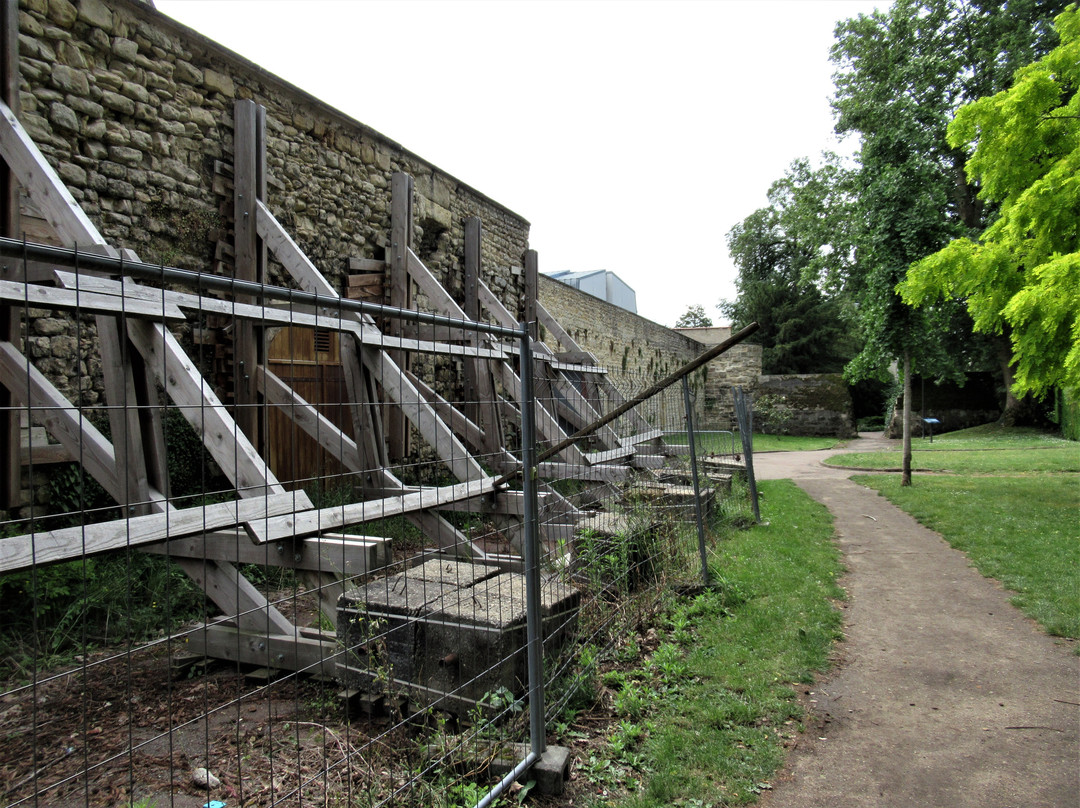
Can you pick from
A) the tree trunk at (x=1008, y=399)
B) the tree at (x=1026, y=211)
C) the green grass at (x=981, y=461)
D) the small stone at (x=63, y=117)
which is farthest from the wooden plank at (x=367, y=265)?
the tree trunk at (x=1008, y=399)

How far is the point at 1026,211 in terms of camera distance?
6711 mm

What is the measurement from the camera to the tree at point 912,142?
9.21m

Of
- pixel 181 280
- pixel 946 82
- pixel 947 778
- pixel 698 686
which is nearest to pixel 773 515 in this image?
pixel 698 686

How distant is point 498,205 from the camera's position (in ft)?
32.0

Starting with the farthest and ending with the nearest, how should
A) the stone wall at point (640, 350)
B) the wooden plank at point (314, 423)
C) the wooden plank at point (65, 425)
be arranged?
the stone wall at point (640, 350), the wooden plank at point (314, 423), the wooden plank at point (65, 425)

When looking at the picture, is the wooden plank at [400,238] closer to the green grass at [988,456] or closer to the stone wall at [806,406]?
the green grass at [988,456]

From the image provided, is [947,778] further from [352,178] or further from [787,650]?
[352,178]

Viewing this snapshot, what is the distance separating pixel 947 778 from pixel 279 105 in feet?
22.2

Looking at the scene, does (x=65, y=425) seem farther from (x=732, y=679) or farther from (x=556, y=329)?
(x=556, y=329)

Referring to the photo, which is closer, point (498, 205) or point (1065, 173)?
point (1065, 173)

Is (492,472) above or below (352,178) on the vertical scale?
below

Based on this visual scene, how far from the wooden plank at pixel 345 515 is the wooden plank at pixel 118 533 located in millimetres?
74

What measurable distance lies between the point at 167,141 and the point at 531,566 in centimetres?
466

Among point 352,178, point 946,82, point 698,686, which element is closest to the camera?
point 698,686
